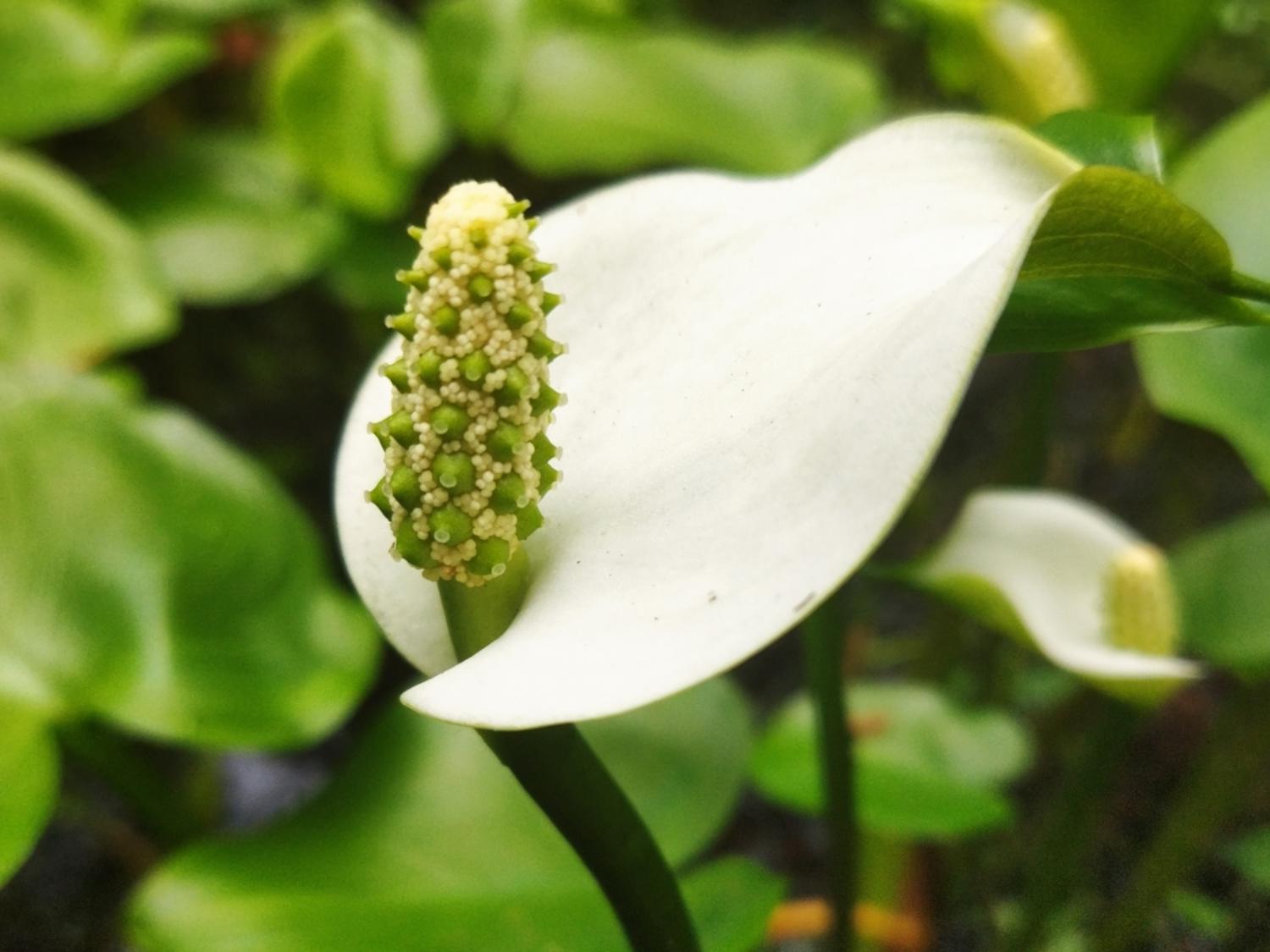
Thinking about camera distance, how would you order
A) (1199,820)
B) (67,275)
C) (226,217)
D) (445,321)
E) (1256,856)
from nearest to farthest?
(445,321) → (1256,856) → (1199,820) → (67,275) → (226,217)

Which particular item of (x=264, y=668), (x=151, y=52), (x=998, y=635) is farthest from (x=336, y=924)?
(x=151, y=52)

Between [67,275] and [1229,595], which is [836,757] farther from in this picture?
[67,275]

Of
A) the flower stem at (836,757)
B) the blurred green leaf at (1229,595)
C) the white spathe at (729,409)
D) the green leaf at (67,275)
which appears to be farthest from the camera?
the green leaf at (67,275)

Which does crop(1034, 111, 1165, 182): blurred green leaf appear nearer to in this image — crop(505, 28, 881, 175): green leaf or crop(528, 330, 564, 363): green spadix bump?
crop(528, 330, 564, 363): green spadix bump

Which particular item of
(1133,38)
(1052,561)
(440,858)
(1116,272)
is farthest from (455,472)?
(1133,38)

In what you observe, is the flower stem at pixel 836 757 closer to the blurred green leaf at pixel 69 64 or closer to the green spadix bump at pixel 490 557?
the green spadix bump at pixel 490 557

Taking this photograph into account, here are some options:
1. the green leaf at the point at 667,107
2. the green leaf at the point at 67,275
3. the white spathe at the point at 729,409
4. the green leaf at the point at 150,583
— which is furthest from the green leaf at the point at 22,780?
the green leaf at the point at 667,107

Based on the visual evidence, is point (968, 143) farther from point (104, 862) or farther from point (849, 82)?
point (104, 862)
